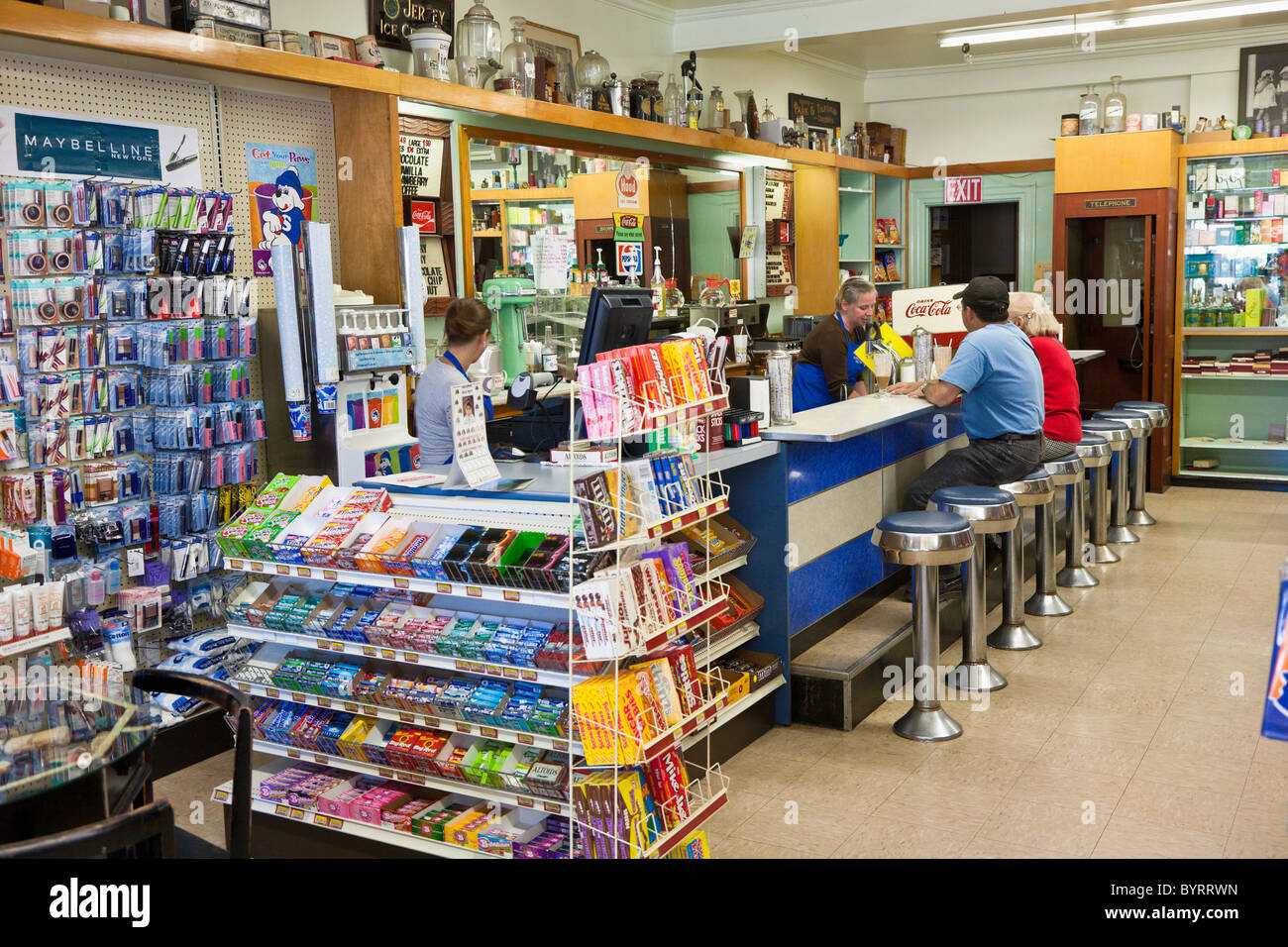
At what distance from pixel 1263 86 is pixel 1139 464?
3.74 m

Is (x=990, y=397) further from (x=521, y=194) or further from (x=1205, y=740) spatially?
(x=521, y=194)

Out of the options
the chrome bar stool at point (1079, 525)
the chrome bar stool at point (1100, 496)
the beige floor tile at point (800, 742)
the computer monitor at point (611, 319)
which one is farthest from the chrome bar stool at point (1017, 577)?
the computer monitor at point (611, 319)

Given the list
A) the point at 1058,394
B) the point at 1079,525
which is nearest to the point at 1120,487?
the point at 1079,525

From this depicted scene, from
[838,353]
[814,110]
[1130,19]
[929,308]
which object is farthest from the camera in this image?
[814,110]

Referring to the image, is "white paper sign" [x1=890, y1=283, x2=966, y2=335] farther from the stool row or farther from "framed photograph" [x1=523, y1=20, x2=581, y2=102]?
"framed photograph" [x1=523, y1=20, x2=581, y2=102]

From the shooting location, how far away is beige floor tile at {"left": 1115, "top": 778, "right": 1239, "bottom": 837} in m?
3.60

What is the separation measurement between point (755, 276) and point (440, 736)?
6.17 m

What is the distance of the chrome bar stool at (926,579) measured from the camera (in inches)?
170

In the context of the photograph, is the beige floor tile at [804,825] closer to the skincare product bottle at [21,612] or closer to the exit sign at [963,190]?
the skincare product bottle at [21,612]

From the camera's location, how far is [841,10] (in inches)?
316

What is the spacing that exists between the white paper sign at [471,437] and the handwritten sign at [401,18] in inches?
126

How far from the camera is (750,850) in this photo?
354cm

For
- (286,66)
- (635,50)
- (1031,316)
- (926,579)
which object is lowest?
(926,579)

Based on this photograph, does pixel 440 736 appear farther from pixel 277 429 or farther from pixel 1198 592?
pixel 1198 592
